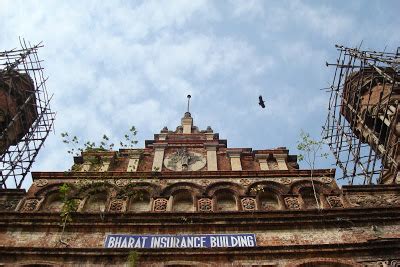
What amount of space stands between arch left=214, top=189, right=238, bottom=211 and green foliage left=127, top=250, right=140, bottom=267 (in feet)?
9.52

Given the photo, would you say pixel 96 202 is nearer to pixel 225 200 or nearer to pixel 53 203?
pixel 53 203

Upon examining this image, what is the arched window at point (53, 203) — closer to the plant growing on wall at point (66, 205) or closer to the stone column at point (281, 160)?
the plant growing on wall at point (66, 205)

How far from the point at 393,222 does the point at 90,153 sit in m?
9.30

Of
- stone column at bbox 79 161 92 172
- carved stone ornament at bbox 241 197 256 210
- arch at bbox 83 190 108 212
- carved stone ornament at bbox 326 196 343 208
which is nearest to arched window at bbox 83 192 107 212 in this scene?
arch at bbox 83 190 108 212

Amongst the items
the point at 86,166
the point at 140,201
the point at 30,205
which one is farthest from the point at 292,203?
the point at 30,205

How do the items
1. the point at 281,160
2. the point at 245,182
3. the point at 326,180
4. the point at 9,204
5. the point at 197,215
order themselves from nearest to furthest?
the point at 197,215, the point at 9,204, the point at 245,182, the point at 326,180, the point at 281,160

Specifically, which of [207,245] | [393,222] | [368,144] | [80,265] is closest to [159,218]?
[207,245]

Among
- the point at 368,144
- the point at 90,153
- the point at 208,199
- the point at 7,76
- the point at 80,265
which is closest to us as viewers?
the point at 80,265

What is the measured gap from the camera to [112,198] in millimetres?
13211

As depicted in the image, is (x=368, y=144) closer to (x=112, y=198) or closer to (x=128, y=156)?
(x=128, y=156)

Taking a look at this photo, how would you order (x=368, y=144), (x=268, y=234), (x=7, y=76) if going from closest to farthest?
(x=268, y=234) → (x=368, y=144) → (x=7, y=76)

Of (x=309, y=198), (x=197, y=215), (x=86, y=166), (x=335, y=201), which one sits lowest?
(x=197, y=215)

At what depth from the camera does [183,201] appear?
1340 cm

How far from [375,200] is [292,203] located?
2343 mm
